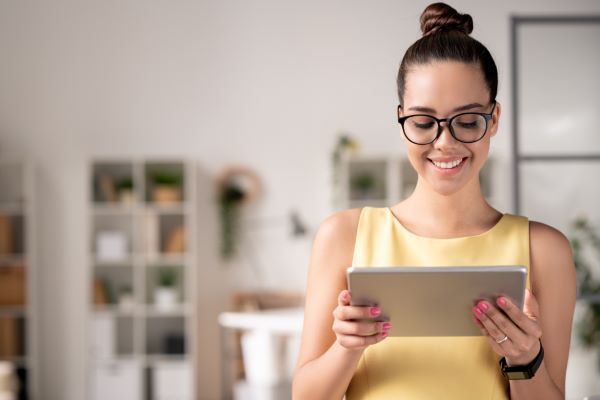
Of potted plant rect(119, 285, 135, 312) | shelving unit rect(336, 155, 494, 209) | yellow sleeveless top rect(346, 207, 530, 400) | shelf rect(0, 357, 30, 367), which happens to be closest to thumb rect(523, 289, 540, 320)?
yellow sleeveless top rect(346, 207, 530, 400)

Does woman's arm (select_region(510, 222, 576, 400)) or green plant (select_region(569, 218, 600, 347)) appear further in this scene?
green plant (select_region(569, 218, 600, 347))

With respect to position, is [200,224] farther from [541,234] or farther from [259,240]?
[541,234]

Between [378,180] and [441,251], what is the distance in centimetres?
552

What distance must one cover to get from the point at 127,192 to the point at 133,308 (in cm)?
96

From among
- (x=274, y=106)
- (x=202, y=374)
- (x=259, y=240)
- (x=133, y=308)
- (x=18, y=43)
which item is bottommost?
(x=202, y=374)

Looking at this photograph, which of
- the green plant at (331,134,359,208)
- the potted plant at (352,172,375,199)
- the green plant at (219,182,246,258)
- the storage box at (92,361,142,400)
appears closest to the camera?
the storage box at (92,361,142,400)

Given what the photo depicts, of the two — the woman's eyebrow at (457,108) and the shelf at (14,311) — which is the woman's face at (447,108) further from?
the shelf at (14,311)

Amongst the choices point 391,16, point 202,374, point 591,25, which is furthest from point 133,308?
point 591,25

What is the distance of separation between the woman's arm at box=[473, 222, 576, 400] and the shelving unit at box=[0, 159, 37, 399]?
19.6 ft

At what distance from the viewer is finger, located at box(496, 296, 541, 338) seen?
111 centimetres

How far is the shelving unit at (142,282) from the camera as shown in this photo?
6.56 meters

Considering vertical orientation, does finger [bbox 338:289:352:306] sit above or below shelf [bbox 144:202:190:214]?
below

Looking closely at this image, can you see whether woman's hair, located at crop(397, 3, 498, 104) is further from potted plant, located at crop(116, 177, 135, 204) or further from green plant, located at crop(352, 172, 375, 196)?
potted plant, located at crop(116, 177, 135, 204)

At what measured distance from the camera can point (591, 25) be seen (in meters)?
4.43
